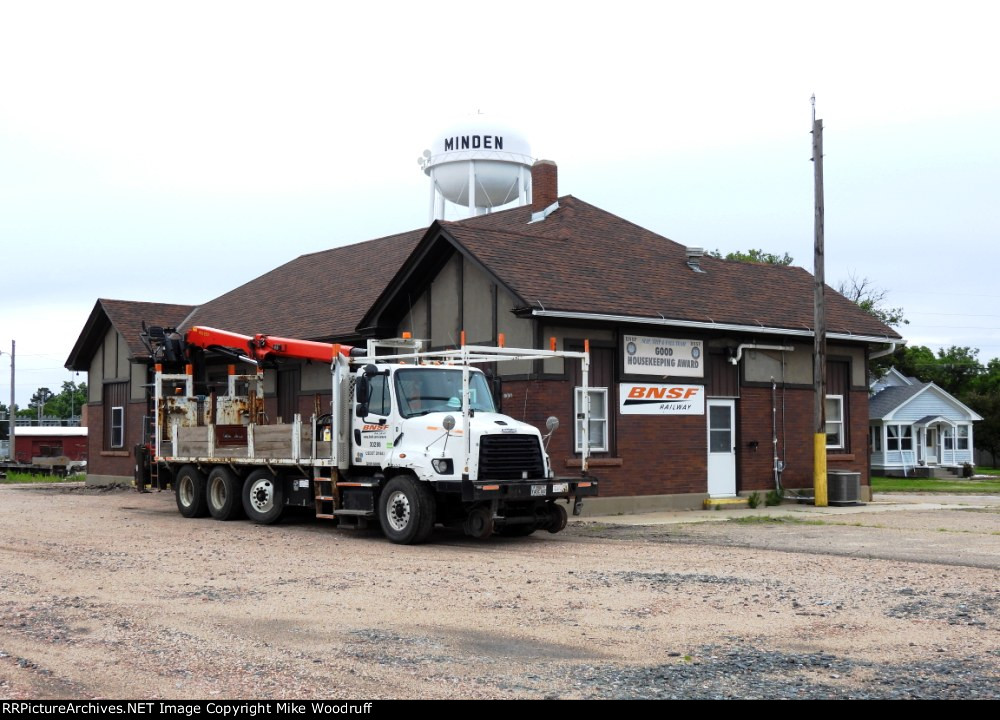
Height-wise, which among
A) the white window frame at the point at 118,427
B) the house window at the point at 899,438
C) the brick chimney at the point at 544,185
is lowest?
the house window at the point at 899,438

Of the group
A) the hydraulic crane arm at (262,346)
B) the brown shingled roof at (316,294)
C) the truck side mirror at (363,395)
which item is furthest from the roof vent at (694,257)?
the truck side mirror at (363,395)

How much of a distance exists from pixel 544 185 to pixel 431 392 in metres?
10.4

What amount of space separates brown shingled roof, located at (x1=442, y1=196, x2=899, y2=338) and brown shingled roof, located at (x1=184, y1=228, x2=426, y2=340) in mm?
3092

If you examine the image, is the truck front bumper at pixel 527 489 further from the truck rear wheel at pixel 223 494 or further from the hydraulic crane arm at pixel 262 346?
the truck rear wheel at pixel 223 494

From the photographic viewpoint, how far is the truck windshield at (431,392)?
16812mm

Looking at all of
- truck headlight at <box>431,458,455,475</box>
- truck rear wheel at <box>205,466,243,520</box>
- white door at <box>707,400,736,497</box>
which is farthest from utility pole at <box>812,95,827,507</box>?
truck rear wheel at <box>205,466,243,520</box>

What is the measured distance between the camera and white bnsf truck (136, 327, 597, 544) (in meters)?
16.0

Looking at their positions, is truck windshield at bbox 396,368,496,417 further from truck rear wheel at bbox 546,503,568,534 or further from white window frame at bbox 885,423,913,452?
white window frame at bbox 885,423,913,452

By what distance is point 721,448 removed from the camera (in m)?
23.3

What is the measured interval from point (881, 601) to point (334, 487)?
359 inches

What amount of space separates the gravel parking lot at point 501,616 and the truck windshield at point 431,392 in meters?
1.98
